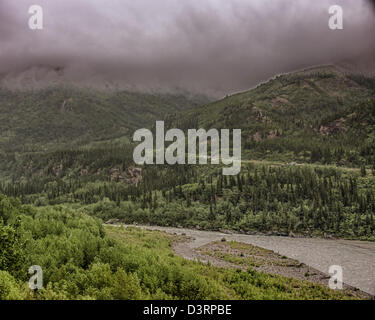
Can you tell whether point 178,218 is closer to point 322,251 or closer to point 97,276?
point 322,251

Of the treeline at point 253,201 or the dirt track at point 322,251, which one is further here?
the treeline at point 253,201

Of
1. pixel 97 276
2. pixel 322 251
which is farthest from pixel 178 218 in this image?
pixel 97 276

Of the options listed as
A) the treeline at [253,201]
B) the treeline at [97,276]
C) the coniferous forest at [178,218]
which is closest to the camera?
the treeline at [97,276]

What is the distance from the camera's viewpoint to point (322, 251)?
218 feet

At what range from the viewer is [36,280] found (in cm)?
2197

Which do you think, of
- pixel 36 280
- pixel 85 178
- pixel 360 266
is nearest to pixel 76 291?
pixel 36 280

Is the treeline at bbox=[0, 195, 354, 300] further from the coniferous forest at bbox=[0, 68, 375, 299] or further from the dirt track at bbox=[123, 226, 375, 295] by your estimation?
the dirt track at bbox=[123, 226, 375, 295]

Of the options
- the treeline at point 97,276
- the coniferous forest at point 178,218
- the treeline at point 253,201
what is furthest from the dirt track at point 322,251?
the treeline at point 97,276

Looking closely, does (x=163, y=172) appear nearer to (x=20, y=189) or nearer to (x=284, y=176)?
(x=284, y=176)

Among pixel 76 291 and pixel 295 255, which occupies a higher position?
pixel 76 291

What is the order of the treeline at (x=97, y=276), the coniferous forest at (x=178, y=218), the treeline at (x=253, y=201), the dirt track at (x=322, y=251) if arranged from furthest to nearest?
the treeline at (x=253, y=201) < the dirt track at (x=322, y=251) < the coniferous forest at (x=178, y=218) < the treeline at (x=97, y=276)

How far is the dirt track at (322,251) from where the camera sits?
47.6 meters

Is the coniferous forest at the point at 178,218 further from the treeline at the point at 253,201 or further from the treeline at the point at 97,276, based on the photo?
the treeline at the point at 253,201
